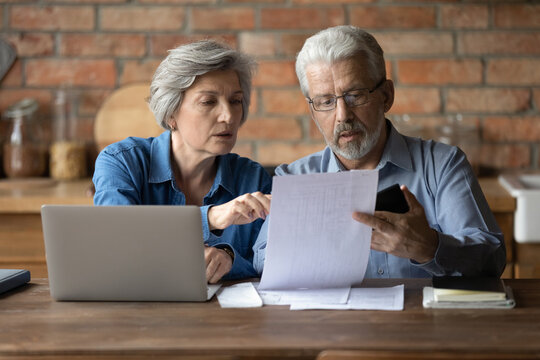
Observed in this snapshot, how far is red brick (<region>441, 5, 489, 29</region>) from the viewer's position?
2840mm

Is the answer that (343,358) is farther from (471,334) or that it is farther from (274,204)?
(274,204)

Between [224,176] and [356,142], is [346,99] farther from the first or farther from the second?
[224,176]

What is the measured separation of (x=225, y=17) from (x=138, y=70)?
17.0 inches

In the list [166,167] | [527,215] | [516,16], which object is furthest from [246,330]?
[516,16]

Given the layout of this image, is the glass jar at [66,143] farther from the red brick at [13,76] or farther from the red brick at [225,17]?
the red brick at [225,17]

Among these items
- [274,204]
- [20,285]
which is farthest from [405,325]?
[20,285]

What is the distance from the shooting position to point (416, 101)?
2891 mm

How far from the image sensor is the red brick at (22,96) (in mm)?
2994

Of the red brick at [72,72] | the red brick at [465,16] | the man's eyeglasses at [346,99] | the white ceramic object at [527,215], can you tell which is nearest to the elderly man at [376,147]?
the man's eyeglasses at [346,99]

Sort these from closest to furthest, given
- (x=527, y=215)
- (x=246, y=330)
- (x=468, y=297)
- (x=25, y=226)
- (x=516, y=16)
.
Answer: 1. (x=246, y=330)
2. (x=468, y=297)
3. (x=527, y=215)
4. (x=25, y=226)
5. (x=516, y=16)

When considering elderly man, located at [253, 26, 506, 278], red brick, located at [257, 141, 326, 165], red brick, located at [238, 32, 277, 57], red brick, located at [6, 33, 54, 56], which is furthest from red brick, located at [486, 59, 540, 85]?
red brick, located at [6, 33, 54, 56]

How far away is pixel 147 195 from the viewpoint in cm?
198

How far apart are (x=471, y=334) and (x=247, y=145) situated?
1870 millimetres

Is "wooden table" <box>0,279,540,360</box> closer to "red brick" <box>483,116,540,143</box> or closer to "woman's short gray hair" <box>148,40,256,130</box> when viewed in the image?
"woman's short gray hair" <box>148,40,256,130</box>
